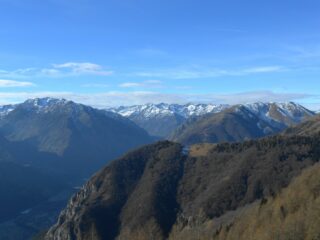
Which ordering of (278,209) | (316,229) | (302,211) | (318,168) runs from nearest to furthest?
(316,229), (302,211), (278,209), (318,168)

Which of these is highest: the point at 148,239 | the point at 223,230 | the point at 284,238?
the point at 284,238

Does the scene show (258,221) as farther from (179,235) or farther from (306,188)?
(179,235)

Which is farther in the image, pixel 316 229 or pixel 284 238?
pixel 284 238

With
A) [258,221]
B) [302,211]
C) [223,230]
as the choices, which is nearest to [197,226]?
[223,230]

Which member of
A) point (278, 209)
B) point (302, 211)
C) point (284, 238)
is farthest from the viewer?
point (278, 209)

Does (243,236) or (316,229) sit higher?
(316,229)

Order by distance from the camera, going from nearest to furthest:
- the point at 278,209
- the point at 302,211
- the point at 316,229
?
the point at 316,229 < the point at 302,211 < the point at 278,209

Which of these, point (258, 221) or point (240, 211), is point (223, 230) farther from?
point (240, 211)

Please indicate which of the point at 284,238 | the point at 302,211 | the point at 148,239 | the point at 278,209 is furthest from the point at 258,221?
the point at 148,239

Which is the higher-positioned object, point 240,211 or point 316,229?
point 316,229
